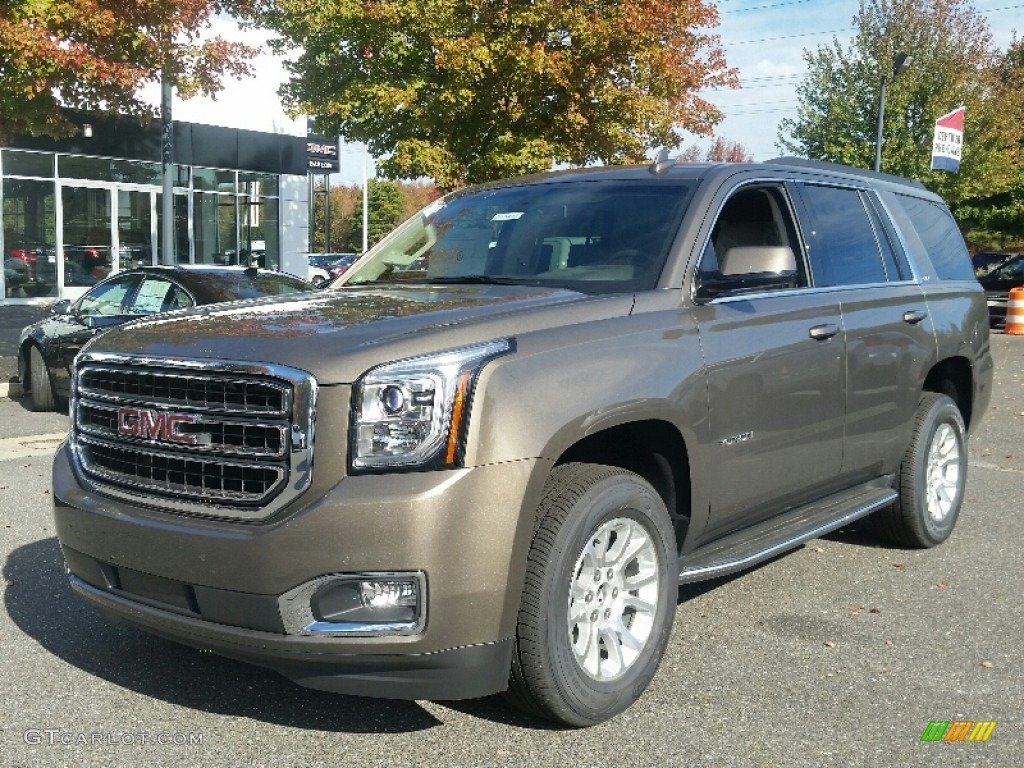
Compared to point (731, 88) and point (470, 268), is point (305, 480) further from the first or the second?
point (731, 88)

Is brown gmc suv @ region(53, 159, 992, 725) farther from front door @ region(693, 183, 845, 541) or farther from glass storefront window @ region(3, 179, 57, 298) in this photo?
glass storefront window @ region(3, 179, 57, 298)

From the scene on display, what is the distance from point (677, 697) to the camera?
3881 millimetres

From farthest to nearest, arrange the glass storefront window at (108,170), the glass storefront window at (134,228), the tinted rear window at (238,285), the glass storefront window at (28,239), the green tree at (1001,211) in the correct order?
the green tree at (1001,211)
the glass storefront window at (134,228)
the glass storefront window at (108,170)
the glass storefront window at (28,239)
the tinted rear window at (238,285)

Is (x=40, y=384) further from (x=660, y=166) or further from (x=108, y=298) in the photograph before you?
(x=660, y=166)

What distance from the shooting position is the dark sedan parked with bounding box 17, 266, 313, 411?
9.04m

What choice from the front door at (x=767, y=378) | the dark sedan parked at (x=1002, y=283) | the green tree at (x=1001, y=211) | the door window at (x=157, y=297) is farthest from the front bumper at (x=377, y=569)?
the green tree at (x=1001, y=211)

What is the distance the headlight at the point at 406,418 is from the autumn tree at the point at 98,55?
9.75 metres

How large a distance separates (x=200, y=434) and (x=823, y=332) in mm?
2723

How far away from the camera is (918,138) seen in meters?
31.9

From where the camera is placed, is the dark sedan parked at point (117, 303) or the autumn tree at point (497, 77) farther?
the autumn tree at point (497, 77)

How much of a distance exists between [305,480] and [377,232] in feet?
244

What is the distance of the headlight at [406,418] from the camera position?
3.12 metres

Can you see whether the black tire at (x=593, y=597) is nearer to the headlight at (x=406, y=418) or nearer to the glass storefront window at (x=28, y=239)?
the headlight at (x=406, y=418)

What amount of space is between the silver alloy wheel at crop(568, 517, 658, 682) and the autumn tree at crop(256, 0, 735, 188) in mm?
11650
